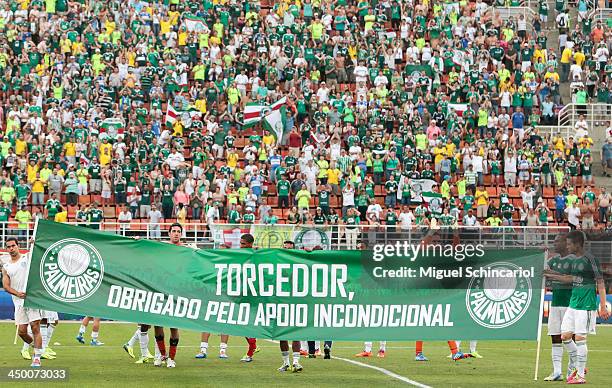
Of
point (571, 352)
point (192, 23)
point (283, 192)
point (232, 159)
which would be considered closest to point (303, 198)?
point (283, 192)

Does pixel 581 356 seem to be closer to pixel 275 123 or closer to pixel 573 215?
pixel 573 215

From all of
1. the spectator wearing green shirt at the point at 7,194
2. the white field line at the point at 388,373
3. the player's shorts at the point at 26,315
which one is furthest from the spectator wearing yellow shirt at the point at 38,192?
the player's shorts at the point at 26,315

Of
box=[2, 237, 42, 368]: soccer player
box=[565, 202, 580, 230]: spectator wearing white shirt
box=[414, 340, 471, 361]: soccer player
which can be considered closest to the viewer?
box=[2, 237, 42, 368]: soccer player

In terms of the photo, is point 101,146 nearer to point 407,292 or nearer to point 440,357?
point 440,357

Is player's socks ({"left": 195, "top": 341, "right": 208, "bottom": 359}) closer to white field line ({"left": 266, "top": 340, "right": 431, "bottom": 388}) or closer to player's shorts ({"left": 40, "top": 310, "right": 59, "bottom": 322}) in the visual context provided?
white field line ({"left": 266, "top": 340, "right": 431, "bottom": 388})

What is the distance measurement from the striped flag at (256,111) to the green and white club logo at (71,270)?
27085 millimetres

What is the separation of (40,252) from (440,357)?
8.89 m

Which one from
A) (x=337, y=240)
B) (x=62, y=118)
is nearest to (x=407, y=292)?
(x=337, y=240)

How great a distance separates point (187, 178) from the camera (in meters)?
44.6

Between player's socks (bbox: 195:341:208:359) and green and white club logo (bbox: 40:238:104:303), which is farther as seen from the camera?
player's socks (bbox: 195:341:208:359)

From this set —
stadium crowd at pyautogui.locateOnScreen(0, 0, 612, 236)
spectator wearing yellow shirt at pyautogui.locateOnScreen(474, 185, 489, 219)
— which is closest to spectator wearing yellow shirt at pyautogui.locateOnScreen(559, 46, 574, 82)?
stadium crowd at pyautogui.locateOnScreen(0, 0, 612, 236)

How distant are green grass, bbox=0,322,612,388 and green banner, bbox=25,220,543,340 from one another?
2.70 feet

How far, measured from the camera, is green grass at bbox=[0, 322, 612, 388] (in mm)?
20828

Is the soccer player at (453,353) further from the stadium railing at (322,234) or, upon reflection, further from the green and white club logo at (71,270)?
the stadium railing at (322,234)
